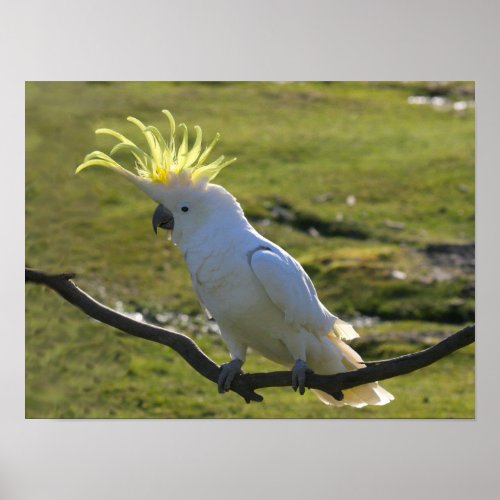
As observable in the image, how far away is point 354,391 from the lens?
11.8ft

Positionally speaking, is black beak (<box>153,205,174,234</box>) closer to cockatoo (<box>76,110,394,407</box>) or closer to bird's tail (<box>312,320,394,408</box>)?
cockatoo (<box>76,110,394,407</box>)

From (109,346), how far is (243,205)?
82 cm

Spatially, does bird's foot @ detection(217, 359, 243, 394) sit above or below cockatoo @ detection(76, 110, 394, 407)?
below

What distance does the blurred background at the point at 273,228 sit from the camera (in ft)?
12.8

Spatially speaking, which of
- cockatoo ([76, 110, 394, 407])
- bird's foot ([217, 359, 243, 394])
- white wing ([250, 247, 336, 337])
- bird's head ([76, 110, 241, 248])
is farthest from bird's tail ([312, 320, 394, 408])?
bird's head ([76, 110, 241, 248])

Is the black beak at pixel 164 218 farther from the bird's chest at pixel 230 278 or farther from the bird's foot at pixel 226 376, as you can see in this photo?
the bird's foot at pixel 226 376

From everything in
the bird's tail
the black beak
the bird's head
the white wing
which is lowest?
the bird's tail

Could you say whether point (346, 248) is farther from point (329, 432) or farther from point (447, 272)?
point (329, 432)

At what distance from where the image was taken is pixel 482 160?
12.8 feet

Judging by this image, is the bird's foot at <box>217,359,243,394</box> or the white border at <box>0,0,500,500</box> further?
the white border at <box>0,0,500,500</box>

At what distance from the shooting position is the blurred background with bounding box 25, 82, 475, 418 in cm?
391
